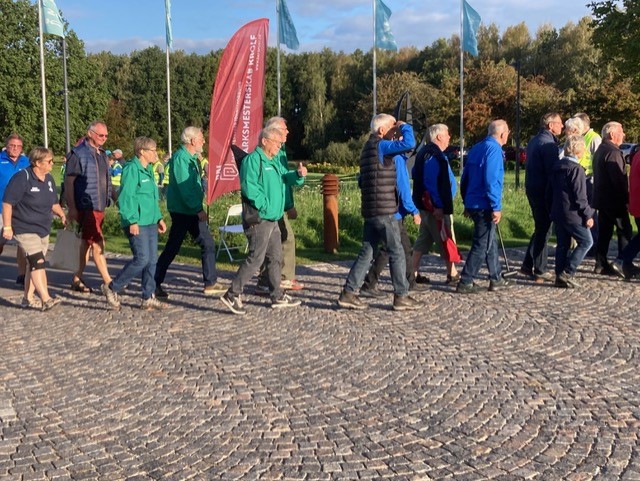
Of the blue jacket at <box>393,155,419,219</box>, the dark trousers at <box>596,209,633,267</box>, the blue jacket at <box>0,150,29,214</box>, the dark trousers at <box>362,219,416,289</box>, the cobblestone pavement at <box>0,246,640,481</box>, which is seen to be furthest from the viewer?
the dark trousers at <box>596,209,633,267</box>

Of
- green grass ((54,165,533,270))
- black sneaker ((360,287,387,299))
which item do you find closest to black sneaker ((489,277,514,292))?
black sneaker ((360,287,387,299))

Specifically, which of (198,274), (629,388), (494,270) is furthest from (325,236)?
(629,388)

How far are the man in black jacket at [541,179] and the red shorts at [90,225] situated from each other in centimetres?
510

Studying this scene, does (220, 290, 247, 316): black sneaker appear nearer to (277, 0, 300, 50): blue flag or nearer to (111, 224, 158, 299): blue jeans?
(111, 224, 158, 299): blue jeans

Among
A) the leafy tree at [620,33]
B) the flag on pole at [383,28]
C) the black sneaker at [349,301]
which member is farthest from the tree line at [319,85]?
the black sneaker at [349,301]

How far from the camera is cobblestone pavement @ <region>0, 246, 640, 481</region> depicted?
4309 millimetres

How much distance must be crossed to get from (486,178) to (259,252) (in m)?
2.61

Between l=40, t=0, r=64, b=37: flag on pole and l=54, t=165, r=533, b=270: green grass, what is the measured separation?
42.8 feet

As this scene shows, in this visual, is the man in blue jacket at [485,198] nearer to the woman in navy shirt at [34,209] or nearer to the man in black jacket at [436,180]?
the man in black jacket at [436,180]

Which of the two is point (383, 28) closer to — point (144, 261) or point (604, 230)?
point (604, 230)

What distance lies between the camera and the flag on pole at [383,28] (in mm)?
31609

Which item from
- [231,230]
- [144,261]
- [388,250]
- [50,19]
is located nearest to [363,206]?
[388,250]

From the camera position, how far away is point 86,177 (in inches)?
357

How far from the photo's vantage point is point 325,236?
42.1ft
